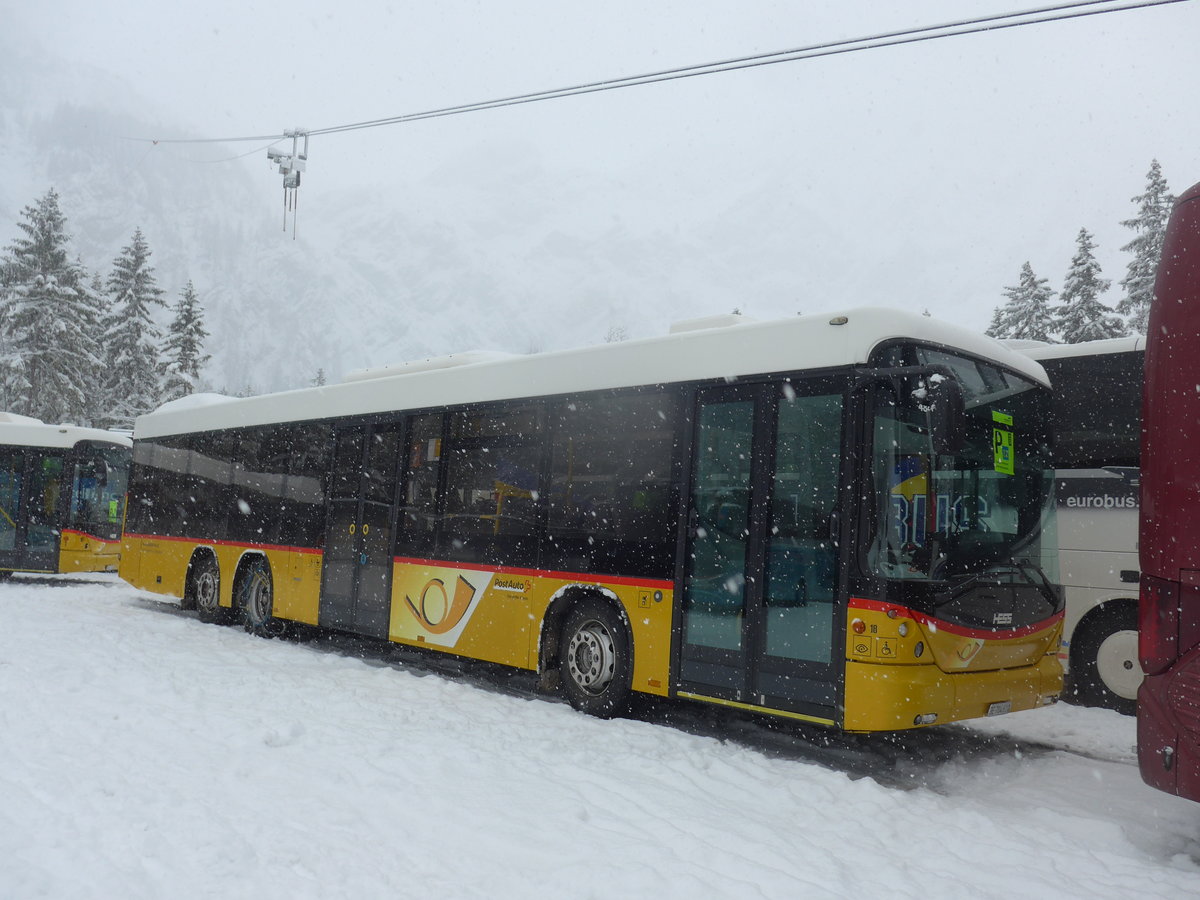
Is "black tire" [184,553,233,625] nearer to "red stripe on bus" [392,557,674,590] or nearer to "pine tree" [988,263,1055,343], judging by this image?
"red stripe on bus" [392,557,674,590]

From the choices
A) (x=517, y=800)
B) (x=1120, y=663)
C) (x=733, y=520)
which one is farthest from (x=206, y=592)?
(x=1120, y=663)

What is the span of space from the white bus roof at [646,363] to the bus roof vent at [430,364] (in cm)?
2

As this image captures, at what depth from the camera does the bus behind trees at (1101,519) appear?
9.83 metres

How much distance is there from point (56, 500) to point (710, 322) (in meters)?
16.4

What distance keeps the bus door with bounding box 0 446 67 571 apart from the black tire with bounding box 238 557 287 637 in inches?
312

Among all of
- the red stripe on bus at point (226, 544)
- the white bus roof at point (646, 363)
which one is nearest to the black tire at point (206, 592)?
the red stripe on bus at point (226, 544)

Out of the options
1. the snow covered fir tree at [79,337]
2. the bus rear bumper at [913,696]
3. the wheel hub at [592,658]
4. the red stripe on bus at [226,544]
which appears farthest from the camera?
the snow covered fir tree at [79,337]

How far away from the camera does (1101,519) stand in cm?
1001

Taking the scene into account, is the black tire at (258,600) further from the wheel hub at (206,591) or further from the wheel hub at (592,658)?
the wheel hub at (592,658)

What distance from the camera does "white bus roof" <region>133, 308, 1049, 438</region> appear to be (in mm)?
7203

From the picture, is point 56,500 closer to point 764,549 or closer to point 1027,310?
point 764,549

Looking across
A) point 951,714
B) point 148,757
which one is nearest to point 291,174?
point 148,757

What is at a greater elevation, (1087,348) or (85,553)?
(1087,348)

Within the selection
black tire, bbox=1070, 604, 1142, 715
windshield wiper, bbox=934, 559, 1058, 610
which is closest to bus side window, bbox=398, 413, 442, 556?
windshield wiper, bbox=934, 559, 1058, 610
